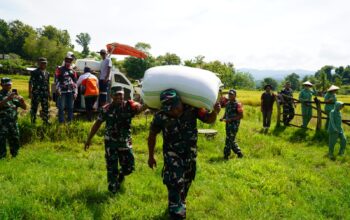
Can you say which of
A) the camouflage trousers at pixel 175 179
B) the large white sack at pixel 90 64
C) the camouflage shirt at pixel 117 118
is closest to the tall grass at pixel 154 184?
the camouflage trousers at pixel 175 179

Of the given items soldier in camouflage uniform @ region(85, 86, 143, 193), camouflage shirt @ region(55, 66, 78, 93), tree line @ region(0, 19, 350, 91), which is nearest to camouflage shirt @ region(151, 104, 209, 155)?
soldier in camouflage uniform @ region(85, 86, 143, 193)

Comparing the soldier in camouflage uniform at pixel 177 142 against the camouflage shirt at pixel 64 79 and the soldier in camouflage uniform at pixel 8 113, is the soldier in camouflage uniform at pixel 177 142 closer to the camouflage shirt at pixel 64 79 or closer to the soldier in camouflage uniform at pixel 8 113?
the soldier in camouflage uniform at pixel 8 113

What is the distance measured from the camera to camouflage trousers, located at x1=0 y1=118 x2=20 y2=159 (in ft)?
24.6

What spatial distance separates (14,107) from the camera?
24.9 feet

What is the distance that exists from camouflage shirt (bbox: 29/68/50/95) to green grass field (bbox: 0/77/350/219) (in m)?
0.89

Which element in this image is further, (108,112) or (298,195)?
(298,195)

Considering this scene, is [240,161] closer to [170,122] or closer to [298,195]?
[298,195]

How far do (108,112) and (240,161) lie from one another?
4.16 m

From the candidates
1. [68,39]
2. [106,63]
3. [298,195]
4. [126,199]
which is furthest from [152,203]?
[68,39]

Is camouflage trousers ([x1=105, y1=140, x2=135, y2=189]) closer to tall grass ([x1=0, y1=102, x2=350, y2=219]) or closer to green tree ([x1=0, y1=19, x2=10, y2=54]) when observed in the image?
tall grass ([x1=0, y1=102, x2=350, y2=219])

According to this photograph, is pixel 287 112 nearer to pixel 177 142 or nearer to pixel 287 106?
pixel 287 106

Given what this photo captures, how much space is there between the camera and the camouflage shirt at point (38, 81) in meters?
9.50

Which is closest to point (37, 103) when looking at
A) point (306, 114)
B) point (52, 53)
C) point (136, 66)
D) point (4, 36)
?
A: point (306, 114)

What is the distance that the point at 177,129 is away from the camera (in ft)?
15.6
